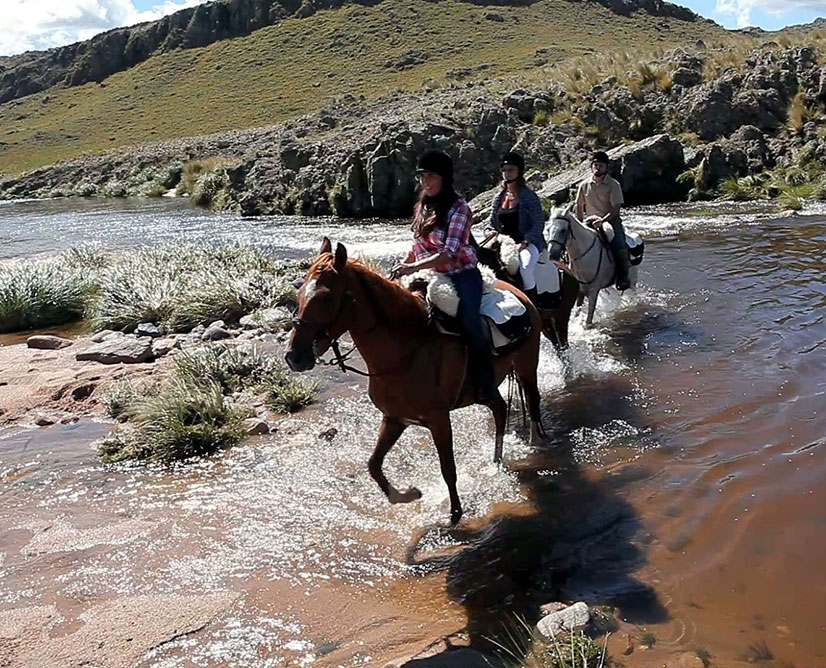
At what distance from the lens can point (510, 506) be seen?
21.4 ft

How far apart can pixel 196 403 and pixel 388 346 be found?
12.4ft

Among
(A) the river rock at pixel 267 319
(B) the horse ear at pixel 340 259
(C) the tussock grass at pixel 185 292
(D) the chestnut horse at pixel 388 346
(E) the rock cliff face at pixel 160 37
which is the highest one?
(E) the rock cliff face at pixel 160 37

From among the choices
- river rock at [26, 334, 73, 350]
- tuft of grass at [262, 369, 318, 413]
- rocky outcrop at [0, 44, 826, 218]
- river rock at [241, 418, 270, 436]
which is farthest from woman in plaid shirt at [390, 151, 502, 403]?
rocky outcrop at [0, 44, 826, 218]

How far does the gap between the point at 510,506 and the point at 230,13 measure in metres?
118

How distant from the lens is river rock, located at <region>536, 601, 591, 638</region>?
180 inches

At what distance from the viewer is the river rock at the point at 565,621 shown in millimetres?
4570

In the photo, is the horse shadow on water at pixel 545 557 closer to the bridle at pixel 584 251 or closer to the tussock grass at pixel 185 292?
the bridle at pixel 584 251

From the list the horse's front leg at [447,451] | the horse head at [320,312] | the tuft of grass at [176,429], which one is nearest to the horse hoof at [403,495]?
the horse's front leg at [447,451]

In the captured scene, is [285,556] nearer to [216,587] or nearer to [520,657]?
[216,587]

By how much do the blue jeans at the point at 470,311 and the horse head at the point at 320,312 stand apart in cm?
140

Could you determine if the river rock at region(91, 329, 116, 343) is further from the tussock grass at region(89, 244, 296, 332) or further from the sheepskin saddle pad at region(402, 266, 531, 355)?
the sheepskin saddle pad at region(402, 266, 531, 355)

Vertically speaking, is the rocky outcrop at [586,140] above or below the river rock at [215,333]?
above

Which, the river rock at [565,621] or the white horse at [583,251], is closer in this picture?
the river rock at [565,621]

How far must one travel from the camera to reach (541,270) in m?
Answer: 9.16
